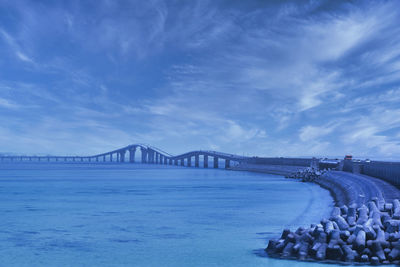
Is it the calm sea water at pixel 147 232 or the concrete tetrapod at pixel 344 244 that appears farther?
the calm sea water at pixel 147 232

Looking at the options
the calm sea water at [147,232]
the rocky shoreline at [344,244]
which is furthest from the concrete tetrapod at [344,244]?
the calm sea water at [147,232]

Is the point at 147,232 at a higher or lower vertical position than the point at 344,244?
lower

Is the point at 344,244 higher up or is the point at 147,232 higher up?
the point at 344,244

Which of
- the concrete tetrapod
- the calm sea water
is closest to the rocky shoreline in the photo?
the concrete tetrapod

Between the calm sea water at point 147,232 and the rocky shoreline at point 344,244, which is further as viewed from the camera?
the calm sea water at point 147,232

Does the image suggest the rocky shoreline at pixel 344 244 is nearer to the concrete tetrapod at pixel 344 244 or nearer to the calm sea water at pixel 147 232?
the concrete tetrapod at pixel 344 244

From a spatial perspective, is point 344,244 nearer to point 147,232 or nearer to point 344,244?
point 344,244

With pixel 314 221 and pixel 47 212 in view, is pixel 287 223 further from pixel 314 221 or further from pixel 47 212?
pixel 47 212

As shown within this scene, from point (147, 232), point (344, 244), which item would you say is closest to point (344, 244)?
point (344, 244)

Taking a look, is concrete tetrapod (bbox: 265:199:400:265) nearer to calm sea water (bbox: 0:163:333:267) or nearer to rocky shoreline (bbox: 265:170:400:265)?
rocky shoreline (bbox: 265:170:400:265)

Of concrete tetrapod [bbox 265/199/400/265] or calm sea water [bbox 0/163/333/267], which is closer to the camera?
concrete tetrapod [bbox 265/199/400/265]

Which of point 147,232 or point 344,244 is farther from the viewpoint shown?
point 147,232
